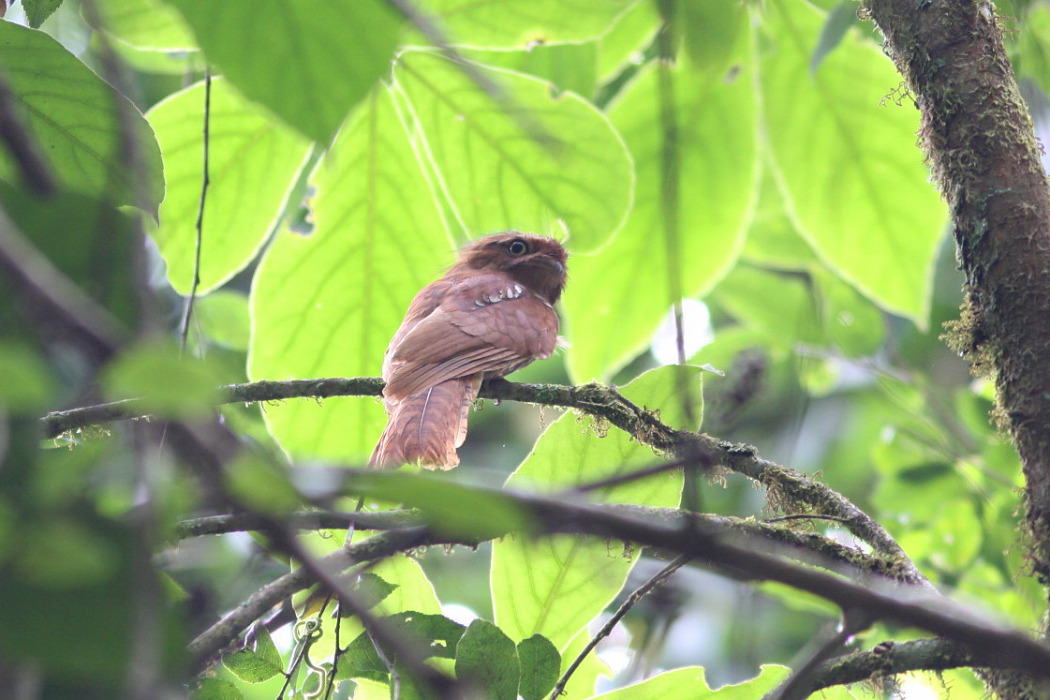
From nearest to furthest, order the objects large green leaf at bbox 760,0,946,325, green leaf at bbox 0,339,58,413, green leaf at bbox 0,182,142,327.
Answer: green leaf at bbox 0,339,58,413
green leaf at bbox 0,182,142,327
large green leaf at bbox 760,0,946,325

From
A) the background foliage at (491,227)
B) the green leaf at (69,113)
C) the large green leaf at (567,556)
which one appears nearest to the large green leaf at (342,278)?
the background foliage at (491,227)

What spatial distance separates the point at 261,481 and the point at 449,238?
1.95 meters

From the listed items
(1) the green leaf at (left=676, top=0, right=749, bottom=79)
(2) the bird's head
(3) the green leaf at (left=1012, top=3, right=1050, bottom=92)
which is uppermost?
(2) the bird's head

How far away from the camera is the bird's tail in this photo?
283 centimetres

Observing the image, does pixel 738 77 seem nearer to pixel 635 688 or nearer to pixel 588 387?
A: pixel 588 387

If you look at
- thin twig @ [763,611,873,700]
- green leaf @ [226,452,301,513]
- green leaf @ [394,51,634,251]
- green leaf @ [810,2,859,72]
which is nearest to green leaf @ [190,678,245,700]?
thin twig @ [763,611,873,700]

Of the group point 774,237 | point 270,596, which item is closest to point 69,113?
point 270,596

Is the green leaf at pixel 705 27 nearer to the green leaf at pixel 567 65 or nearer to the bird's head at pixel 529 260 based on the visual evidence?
the green leaf at pixel 567 65

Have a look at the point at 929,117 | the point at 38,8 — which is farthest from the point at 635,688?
the point at 38,8

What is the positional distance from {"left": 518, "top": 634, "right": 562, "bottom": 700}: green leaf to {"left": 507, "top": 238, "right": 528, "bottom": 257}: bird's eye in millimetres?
3126

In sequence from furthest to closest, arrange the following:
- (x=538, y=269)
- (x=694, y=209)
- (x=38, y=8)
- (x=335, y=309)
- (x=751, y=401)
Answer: (x=538, y=269) < (x=694, y=209) < (x=335, y=309) < (x=751, y=401) < (x=38, y=8)

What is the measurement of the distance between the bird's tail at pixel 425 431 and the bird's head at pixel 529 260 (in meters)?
1.37

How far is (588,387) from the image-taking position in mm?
2174

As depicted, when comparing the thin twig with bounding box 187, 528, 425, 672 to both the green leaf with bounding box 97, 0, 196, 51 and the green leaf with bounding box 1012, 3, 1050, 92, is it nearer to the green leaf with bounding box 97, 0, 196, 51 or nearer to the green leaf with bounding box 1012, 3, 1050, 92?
the green leaf with bounding box 97, 0, 196, 51
